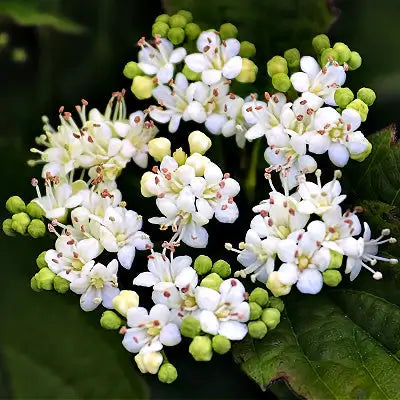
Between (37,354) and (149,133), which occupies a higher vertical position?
(149,133)

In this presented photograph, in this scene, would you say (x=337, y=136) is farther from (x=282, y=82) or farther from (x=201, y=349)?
(x=201, y=349)

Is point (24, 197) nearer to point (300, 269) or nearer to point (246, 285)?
point (246, 285)

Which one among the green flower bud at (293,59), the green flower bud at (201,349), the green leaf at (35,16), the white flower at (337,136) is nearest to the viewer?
the green flower bud at (201,349)

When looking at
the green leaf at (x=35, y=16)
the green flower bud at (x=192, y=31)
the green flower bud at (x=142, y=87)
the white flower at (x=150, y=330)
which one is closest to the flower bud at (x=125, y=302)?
the white flower at (x=150, y=330)

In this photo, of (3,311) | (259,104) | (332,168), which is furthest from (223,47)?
(3,311)

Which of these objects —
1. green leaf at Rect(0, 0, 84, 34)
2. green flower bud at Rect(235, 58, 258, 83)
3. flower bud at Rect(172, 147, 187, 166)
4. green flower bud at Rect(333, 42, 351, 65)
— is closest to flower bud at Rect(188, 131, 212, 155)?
flower bud at Rect(172, 147, 187, 166)

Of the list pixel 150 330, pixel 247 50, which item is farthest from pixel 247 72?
pixel 150 330

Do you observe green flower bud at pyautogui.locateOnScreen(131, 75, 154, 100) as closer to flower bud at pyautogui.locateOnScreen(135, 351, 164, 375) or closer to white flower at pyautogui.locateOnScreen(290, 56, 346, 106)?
white flower at pyautogui.locateOnScreen(290, 56, 346, 106)

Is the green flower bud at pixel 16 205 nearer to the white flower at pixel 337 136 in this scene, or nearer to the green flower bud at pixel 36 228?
the green flower bud at pixel 36 228
